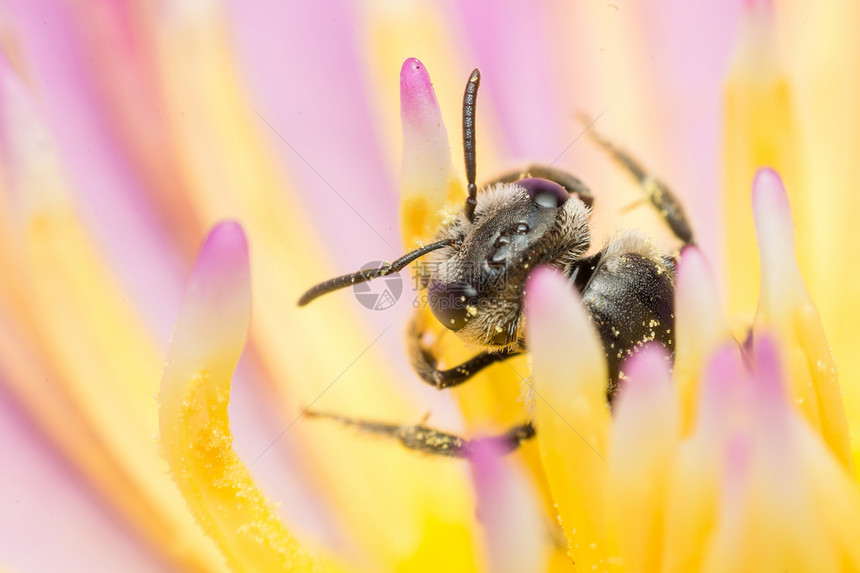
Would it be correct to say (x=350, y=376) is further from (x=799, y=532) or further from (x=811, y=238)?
(x=799, y=532)

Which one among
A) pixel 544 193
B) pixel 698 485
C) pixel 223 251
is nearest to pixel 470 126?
pixel 544 193

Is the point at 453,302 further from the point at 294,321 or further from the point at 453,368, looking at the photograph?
the point at 294,321

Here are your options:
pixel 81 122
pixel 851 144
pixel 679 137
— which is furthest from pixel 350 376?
pixel 851 144

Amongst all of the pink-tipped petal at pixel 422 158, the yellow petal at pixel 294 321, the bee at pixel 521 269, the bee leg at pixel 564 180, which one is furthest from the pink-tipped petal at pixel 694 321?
the yellow petal at pixel 294 321

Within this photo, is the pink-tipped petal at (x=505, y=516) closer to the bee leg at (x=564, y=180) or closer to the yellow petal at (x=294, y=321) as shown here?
the bee leg at (x=564, y=180)

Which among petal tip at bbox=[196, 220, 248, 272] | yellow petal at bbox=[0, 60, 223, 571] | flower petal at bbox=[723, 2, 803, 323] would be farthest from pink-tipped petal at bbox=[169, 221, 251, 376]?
flower petal at bbox=[723, 2, 803, 323]

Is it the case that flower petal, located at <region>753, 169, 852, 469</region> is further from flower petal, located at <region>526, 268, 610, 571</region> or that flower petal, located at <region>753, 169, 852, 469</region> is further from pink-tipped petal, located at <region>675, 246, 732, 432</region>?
flower petal, located at <region>526, 268, 610, 571</region>
